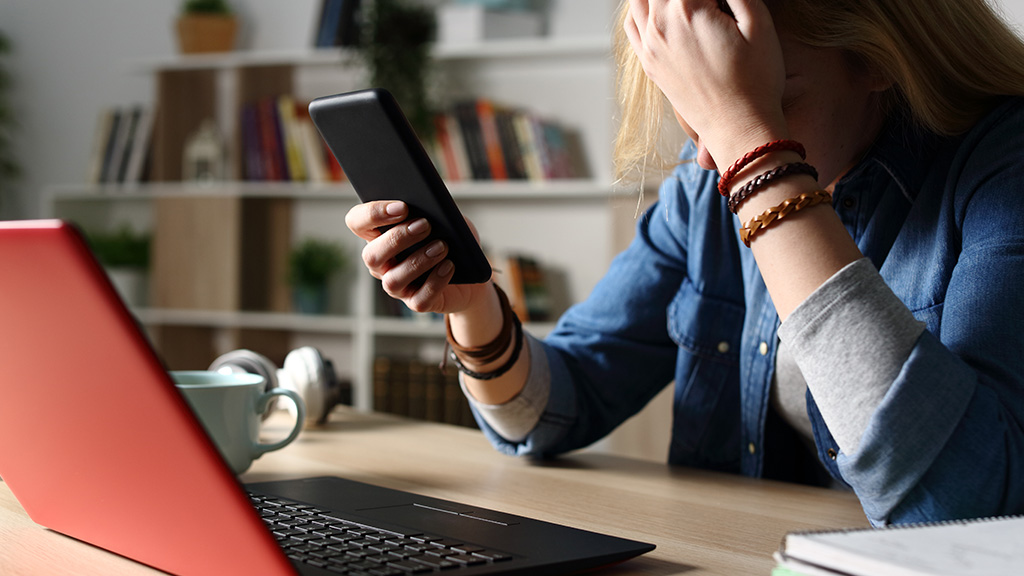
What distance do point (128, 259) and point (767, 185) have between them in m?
3.18

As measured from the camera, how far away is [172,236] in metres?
3.31

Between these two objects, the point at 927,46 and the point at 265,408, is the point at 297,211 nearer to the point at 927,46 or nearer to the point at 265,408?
the point at 265,408

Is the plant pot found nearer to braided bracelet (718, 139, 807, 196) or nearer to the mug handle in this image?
the mug handle

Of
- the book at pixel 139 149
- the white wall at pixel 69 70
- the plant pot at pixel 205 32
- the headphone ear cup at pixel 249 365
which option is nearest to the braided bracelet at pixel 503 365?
the headphone ear cup at pixel 249 365

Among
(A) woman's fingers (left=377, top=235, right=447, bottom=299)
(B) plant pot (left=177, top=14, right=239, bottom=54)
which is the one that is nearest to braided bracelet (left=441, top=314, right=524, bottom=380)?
(A) woman's fingers (left=377, top=235, right=447, bottom=299)

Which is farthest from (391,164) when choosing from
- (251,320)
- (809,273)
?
(251,320)

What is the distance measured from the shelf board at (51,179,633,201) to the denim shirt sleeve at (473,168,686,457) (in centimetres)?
157

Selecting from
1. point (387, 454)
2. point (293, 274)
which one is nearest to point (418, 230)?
point (387, 454)

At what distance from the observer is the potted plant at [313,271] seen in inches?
125

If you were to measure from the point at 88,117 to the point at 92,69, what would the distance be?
189 mm

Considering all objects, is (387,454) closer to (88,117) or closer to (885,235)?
(885,235)

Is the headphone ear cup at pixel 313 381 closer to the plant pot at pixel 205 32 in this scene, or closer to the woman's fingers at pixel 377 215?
the woman's fingers at pixel 377 215

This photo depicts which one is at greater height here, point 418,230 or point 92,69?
point 92,69

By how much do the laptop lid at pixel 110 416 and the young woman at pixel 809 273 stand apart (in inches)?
14.3
